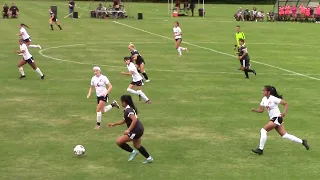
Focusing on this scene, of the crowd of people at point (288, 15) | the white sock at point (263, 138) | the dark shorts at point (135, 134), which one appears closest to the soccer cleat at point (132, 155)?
the dark shorts at point (135, 134)

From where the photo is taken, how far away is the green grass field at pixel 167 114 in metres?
15.0

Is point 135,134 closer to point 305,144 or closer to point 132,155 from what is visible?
point 132,155

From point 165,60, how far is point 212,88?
10.0 meters

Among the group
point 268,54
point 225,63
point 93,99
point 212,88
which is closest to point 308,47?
point 268,54

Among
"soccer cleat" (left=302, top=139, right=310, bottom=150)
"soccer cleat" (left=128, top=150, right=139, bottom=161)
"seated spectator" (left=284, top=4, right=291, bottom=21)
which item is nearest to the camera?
"soccer cleat" (left=128, top=150, right=139, bottom=161)

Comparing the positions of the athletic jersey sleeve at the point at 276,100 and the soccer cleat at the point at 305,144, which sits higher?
the athletic jersey sleeve at the point at 276,100

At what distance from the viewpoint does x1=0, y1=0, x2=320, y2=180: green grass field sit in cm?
1497

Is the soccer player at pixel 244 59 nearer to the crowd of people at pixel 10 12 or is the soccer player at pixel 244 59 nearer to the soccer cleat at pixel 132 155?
the soccer cleat at pixel 132 155

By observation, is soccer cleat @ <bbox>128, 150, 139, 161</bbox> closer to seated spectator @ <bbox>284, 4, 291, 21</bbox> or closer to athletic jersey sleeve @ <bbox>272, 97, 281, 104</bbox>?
athletic jersey sleeve @ <bbox>272, 97, 281, 104</bbox>

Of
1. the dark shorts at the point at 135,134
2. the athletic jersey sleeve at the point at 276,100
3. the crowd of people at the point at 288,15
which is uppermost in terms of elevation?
the crowd of people at the point at 288,15

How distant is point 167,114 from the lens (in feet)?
70.4

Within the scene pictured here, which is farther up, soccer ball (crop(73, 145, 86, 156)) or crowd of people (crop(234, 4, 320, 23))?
crowd of people (crop(234, 4, 320, 23))

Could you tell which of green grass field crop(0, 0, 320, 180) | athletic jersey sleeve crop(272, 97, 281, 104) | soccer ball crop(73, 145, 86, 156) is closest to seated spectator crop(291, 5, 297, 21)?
green grass field crop(0, 0, 320, 180)

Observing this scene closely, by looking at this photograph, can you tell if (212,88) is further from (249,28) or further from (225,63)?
(249,28)
